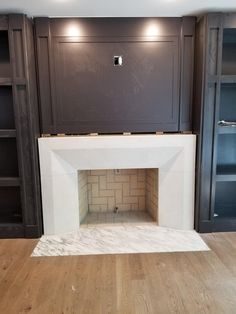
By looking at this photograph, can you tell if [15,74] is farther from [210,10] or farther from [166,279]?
[166,279]

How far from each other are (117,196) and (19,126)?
5.07 feet

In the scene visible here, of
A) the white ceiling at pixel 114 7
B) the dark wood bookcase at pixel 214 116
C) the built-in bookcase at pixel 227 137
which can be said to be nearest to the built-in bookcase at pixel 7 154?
the white ceiling at pixel 114 7

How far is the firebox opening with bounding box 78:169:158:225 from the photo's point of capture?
3404 millimetres

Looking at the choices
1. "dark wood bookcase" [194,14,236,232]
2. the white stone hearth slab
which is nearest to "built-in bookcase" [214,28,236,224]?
"dark wood bookcase" [194,14,236,232]

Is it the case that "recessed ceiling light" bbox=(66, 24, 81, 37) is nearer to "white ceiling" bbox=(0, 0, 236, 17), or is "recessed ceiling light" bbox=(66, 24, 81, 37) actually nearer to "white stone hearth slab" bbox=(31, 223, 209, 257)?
"white ceiling" bbox=(0, 0, 236, 17)

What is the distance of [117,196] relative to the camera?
11.7 feet

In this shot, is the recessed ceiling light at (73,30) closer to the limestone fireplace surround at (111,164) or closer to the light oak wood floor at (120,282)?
the limestone fireplace surround at (111,164)

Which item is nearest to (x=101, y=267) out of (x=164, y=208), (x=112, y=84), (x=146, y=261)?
(x=146, y=261)

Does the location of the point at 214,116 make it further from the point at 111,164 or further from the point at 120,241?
the point at 120,241

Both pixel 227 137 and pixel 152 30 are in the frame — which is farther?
pixel 227 137

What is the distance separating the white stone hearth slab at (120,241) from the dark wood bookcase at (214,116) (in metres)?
0.33

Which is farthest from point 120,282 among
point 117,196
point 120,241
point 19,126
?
point 19,126

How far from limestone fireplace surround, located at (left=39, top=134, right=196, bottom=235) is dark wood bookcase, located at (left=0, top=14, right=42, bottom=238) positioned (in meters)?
0.12

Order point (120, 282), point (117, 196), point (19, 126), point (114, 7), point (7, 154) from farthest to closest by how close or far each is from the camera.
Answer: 1. point (117, 196)
2. point (7, 154)
3. point (19, 126)
4. point (114, 7)
5. point (120, 282)
